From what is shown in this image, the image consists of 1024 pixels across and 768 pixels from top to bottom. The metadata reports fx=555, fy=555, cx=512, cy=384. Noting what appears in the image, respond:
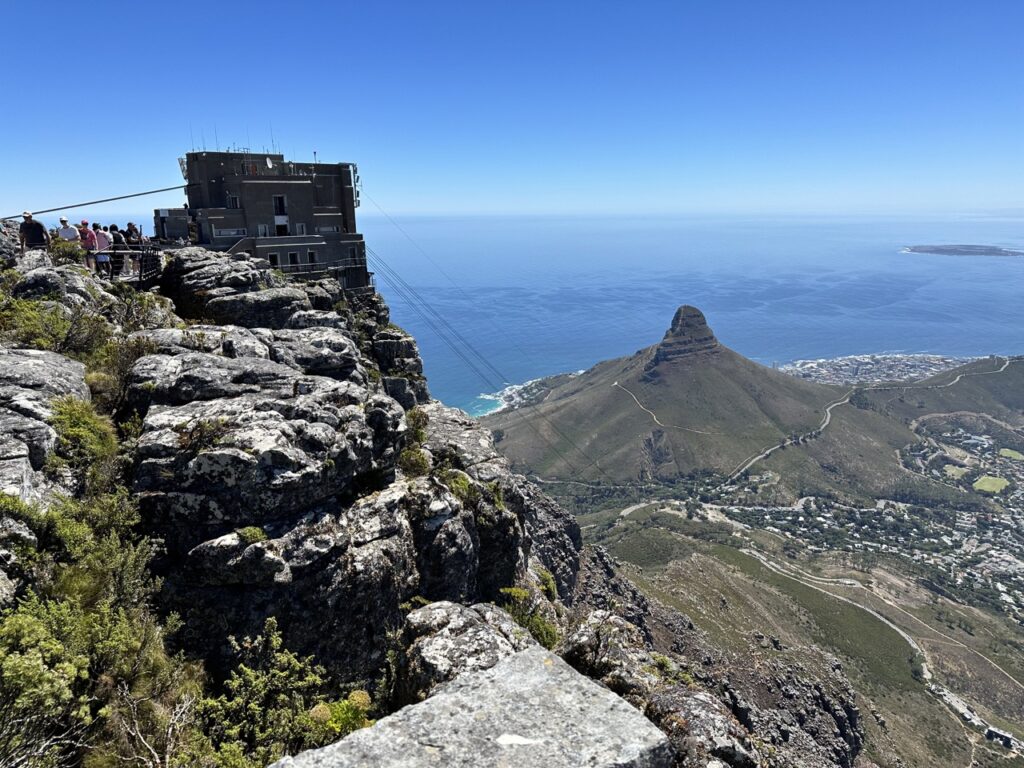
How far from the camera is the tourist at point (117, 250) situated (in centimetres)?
2514

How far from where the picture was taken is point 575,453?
614 ft

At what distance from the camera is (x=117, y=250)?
26.3 meters

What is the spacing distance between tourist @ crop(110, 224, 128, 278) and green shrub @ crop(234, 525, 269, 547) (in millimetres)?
19188

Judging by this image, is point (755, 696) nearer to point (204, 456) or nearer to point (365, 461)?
point (365, 461)

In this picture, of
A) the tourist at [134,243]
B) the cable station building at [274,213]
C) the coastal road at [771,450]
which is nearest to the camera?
the tourist at [134,243]

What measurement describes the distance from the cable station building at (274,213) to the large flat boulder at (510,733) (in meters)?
30.0

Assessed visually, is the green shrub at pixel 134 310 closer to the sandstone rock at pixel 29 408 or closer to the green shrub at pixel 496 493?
the sandstone rock at pixel 29 408

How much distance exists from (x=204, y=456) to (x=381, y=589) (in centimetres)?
500

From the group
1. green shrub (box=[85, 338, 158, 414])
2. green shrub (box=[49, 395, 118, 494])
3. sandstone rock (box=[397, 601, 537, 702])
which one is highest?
green shrub (box=[85, 338, 158, 414])

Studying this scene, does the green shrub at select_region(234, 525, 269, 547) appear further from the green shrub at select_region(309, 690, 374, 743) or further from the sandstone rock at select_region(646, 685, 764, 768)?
the sandstone rock at select_region(646, 685, 764, 768)

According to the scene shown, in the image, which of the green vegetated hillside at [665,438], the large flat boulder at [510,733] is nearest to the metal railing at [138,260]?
the large flat boulder at [510,733]

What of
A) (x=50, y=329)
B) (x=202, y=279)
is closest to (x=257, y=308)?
(x=202, y=279)

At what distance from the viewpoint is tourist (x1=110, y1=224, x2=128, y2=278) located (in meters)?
25.1

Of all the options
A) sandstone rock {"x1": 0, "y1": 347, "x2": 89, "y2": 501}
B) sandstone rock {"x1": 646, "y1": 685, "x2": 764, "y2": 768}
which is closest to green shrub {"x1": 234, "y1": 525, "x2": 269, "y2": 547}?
sandstone rock {"x1": 0, "y1": 347, "x2": 89, "y2": 501}
